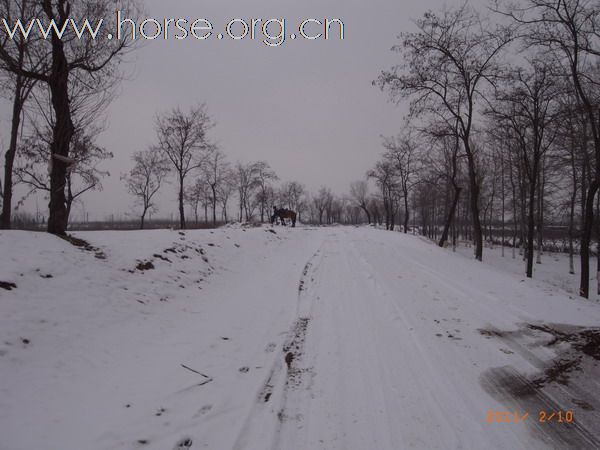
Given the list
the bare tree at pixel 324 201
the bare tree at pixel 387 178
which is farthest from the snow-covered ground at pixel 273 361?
the bare tree at pixel 324 201

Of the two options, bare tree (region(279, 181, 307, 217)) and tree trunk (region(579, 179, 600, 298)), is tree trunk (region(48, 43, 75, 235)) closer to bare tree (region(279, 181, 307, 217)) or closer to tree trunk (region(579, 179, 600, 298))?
tree trunk (region(579, 179, 600, 298))

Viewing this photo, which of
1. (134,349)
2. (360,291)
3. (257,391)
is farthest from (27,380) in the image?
(360,291)

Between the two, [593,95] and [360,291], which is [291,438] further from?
[593,95]

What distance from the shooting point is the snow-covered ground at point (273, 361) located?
7.78 feet

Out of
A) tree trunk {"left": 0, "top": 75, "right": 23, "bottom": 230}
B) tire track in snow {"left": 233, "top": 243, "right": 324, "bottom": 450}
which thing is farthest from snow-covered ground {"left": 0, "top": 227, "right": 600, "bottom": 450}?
tree trunk {"left": 0, "top": 75, "right": 23, "bottom": 230}

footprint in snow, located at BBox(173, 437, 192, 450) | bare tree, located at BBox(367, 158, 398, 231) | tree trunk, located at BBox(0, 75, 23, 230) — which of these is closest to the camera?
footprint in snow, located at BBox(173, 437, 192, 450)

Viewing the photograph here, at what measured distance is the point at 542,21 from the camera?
10.4m

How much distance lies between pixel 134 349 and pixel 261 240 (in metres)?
10.1

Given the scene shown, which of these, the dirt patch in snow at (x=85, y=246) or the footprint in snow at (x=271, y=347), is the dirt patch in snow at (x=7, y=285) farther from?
the footprint in snow at (x=271, y=347)
